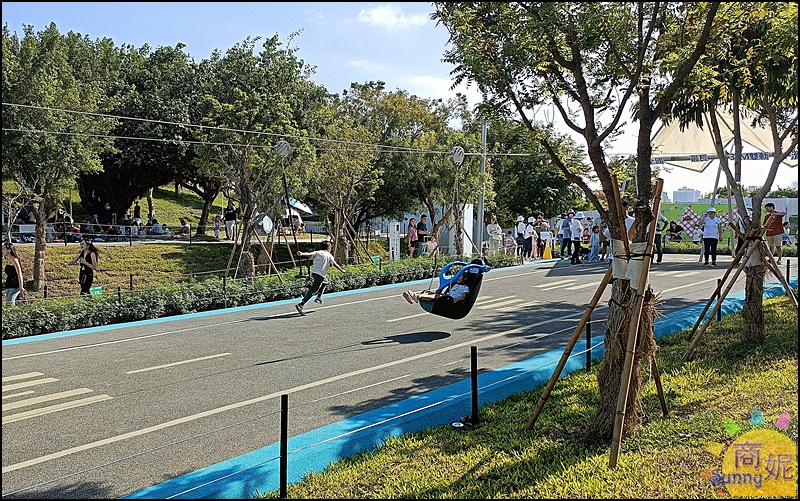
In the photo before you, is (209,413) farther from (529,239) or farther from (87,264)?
(529,239)

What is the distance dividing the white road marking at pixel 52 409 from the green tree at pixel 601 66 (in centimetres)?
589

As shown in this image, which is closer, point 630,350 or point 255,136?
point 630,350

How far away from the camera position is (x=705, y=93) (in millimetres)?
7113

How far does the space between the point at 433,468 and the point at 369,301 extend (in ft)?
36.9

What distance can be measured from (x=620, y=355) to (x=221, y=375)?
19.0ft

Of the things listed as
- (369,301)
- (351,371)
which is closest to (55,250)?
(369,301)

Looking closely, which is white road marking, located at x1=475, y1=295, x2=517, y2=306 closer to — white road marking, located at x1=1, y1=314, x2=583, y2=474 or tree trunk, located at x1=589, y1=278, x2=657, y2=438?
white road marking, located at x1=1, y1=314, x2=583, y2=474

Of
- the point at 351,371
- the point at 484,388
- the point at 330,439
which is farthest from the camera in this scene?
the point at 351,371

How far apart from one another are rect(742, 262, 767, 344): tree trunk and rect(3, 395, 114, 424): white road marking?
8.34m

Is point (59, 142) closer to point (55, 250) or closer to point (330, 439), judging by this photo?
point (55, 250)

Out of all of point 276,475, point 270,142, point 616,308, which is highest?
point 270,142

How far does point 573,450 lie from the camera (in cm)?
561

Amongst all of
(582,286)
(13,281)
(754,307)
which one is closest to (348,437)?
(754,307)

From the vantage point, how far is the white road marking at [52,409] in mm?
7581
